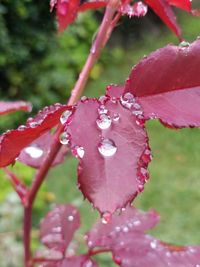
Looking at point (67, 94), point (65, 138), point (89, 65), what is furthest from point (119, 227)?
point (67, 94)

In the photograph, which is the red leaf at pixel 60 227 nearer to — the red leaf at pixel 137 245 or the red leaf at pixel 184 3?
the red leaf at pixel 137 245

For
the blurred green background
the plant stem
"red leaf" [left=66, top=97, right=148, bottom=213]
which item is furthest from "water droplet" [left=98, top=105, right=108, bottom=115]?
the blurred green background

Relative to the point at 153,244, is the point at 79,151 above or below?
above

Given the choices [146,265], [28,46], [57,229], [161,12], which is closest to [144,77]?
[161,12]

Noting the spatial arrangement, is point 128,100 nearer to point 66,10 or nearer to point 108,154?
point 108,154

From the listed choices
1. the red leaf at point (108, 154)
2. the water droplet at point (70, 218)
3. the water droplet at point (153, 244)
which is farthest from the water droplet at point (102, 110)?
the water droplet at point (70, 218)

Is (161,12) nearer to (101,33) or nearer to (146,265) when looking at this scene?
(101,33)

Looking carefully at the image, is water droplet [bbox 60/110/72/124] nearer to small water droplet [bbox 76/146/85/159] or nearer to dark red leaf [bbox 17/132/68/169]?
small water droplet [bbox 76/146/85/159]
